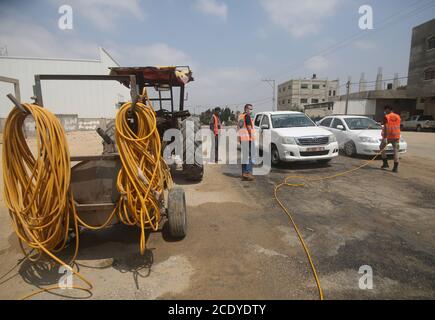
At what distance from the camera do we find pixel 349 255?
10.2ft

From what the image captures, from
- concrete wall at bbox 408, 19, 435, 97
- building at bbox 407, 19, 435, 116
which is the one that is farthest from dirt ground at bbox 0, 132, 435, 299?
building at bbox 407, 19, 435, 116

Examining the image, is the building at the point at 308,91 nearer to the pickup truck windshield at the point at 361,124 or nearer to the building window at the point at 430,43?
the building window at the point at 430,43

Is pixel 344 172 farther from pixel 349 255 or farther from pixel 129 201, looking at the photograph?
pixel 129 201

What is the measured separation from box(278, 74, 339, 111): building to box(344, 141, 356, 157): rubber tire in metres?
62.1

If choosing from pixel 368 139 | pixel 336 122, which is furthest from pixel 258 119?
pixel 368 139

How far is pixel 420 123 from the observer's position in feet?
80.3

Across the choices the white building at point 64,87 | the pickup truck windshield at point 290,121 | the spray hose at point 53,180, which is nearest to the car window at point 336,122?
the pickup truck windshield at point 290,121

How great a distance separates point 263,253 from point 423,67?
35.7 metres

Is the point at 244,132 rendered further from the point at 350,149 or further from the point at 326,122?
the point at 326,122

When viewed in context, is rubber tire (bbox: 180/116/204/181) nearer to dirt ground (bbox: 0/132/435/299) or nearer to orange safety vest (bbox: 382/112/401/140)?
dirt ground (bbox: 0/132/435/299)

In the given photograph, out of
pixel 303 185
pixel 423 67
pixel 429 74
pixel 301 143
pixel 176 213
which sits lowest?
pixel 303 185

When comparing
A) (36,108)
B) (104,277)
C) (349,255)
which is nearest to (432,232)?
(349,255)

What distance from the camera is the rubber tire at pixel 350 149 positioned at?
927 cm

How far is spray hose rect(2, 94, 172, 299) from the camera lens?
2.68m
